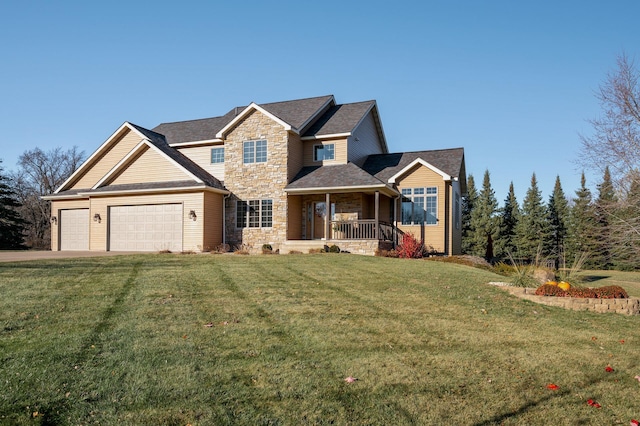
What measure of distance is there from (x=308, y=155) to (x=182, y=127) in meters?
8.57

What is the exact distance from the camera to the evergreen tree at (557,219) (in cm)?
4425

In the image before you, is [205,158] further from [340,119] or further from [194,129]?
[340,119]

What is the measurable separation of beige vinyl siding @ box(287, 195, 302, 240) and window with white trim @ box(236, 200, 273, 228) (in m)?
0.90

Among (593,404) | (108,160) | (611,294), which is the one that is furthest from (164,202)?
(593,404)

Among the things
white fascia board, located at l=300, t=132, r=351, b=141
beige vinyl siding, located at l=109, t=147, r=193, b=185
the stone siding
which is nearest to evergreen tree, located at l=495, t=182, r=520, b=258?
white fascia board, located at l=300, t=132, r=351, b=141

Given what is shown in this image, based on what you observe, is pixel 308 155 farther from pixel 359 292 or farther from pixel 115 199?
pixel 359 292

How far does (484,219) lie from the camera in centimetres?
4422

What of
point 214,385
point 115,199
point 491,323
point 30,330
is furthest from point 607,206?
point 115,199

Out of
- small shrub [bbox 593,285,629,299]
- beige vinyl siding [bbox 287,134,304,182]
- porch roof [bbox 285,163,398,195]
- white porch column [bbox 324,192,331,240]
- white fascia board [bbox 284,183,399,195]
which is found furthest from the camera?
beige vinyl siding [bbox 287,134,304,182]

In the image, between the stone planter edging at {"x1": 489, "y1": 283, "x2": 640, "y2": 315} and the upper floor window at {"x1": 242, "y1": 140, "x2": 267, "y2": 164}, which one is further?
the upper floor window at {"x1": 242, "y1": 140, "x2": 267, "y2": 164}

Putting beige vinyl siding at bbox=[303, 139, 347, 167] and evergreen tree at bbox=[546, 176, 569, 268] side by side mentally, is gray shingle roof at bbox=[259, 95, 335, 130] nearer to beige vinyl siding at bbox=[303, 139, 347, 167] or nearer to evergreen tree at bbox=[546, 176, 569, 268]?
beige vinyl siding at bbox=[303, 139, 347, 167]

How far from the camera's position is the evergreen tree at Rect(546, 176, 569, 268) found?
145 ft

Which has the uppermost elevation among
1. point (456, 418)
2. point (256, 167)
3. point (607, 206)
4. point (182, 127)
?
point (182, 127)

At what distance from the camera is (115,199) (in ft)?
74.8
